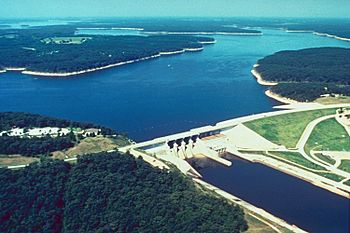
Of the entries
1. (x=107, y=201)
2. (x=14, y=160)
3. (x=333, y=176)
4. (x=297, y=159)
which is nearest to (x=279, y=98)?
(x=297, y=159)

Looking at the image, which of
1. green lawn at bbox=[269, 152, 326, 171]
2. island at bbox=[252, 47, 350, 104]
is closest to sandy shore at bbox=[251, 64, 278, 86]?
island at bbox=[252, 47, 350, 104]

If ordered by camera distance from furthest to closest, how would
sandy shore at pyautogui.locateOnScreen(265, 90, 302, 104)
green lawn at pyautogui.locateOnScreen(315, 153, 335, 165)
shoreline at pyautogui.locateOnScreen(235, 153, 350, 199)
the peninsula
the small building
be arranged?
1. sandy shore at pyautogui.locateOnScreen(265, 90, 302, 104)
2. the small building
3. green lawn at pyautogui.locateOnScreen(315, 153, 335, 165)
4. shoreline at pyautogui.locateOnScreen(235, 153, 350, 199)
5. the peninsula

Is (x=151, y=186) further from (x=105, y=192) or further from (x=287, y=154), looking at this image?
(x=287, y=154)

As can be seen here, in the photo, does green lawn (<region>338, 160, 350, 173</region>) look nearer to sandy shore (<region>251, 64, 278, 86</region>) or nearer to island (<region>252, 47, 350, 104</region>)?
island (<region>252, 47, 350, 104</region>)

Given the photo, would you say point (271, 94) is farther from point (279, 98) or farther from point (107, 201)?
point (107, 201)

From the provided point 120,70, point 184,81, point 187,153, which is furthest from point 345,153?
point 120,70

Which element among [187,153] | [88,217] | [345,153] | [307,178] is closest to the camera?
[88,217]

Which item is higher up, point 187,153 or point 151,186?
point 151,186

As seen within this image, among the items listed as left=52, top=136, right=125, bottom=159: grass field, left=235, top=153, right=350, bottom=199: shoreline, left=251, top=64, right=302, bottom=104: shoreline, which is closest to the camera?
left=235, top=153, right=350, bottom=199: shoreline
